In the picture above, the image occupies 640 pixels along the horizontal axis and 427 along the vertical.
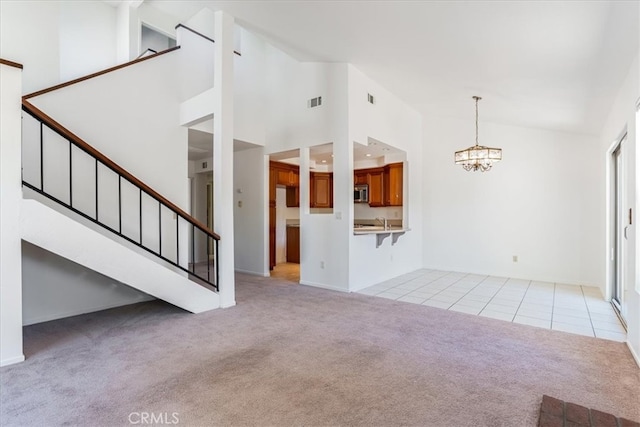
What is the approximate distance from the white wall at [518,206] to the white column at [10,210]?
254 inches

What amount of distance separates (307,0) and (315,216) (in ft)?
9.85

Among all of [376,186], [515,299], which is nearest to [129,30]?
[376,186]

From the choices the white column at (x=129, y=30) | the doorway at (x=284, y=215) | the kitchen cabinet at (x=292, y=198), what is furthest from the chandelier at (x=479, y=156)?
the white column at (x=129, y=30)

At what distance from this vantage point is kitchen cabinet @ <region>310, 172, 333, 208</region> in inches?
300

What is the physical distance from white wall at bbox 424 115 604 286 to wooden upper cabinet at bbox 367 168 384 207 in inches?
38.3

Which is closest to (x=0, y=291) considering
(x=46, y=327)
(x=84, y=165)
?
(x=46, y=327)

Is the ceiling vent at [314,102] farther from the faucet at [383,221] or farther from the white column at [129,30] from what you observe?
the white column at [129,30]

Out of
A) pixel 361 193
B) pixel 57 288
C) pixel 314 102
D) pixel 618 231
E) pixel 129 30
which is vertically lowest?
pixel 57 288

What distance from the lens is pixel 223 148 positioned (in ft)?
13.1

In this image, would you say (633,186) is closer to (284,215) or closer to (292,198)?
(292,198)

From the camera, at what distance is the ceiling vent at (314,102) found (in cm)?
523

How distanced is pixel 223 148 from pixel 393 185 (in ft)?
13.2

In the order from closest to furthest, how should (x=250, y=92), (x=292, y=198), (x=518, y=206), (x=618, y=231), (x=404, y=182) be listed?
(x=618, y=231) → (x=518, y=206) → (x=250, y=92) → (x=404, y=182) → (x=292, y=198)

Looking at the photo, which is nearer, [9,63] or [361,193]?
[9,63]
